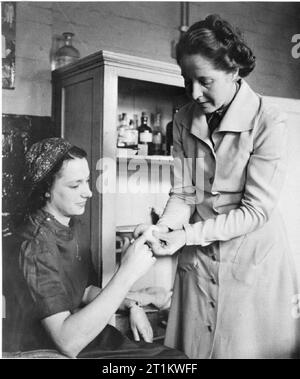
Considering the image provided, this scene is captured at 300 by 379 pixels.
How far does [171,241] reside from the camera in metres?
1.28

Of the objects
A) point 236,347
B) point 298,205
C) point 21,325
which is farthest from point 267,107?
point 21,325

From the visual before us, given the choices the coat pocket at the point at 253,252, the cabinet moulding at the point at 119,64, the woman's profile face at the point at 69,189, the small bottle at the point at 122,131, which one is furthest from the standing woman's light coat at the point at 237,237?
the small bottle at the point at 122,131

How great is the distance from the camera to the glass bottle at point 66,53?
196 cm

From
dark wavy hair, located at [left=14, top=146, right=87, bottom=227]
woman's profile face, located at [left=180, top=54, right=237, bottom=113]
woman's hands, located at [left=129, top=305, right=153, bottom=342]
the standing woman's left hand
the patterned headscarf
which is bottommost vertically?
woman's hands, located at [left=129, top=305, right=153, bottom=342]

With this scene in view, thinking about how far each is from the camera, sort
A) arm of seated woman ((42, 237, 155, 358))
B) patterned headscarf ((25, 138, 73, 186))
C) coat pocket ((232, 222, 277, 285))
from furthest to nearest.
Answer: patterned headscarf ((25, 138, 73, 186))
coat pocket ((232, 222, 277, 285))
arm of seated woman ((42, 237, 155, 358))

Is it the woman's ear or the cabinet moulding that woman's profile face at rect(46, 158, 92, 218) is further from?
the woman's ear

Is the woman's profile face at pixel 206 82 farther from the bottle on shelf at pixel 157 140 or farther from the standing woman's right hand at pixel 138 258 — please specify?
the bottle on shelf at pixel 157 140

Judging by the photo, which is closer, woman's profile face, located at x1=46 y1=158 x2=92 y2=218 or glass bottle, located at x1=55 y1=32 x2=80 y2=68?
woman's profile face, located at x1=46 y1=158 x2=92 y2=218

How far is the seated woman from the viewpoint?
1.22 m

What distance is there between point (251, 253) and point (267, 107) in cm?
46

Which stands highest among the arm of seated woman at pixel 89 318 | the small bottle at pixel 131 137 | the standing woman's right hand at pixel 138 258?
the small bottle at pixel 131 137

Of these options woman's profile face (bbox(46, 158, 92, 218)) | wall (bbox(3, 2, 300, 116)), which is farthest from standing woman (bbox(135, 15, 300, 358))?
wall (bbox(3, 2, 300, 116))

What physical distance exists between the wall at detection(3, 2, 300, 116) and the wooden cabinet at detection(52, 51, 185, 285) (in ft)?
0.31

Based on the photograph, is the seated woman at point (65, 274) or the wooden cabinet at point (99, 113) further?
the wooden cabinet at point (99, 113)
